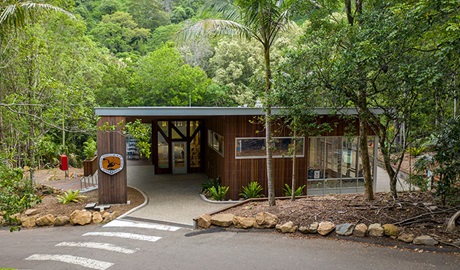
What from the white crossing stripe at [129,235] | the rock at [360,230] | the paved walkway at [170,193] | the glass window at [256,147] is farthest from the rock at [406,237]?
the glass window at [256,147]

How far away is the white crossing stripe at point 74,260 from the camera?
693 cm

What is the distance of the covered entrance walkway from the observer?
10.6m

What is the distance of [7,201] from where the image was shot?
574 centimetres

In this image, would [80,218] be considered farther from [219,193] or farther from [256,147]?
[256,147]

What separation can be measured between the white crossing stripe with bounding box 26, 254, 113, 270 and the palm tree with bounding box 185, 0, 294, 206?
4.95 m

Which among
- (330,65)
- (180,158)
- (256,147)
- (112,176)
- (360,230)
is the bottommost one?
(360,230)

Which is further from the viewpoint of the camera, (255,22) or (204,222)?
(255,22)

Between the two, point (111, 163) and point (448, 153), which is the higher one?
point (448, 153)

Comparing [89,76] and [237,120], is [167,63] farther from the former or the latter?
[237,120]

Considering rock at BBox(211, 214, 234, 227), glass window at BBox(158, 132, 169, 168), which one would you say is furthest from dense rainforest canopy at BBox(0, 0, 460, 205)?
glass window at BBox(158, 132, 169, 168)

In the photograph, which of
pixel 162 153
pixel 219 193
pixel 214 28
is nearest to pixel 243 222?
pixel 219 193

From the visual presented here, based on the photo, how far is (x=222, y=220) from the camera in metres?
8.97

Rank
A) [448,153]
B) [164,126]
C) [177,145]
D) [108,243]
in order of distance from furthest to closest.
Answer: [177,145] < [164,126] < [108,243] < [448,153]

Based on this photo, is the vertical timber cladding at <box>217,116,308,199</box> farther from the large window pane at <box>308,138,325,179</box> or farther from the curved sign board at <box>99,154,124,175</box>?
the curved sign board at <box>99,154,124,175</box>
